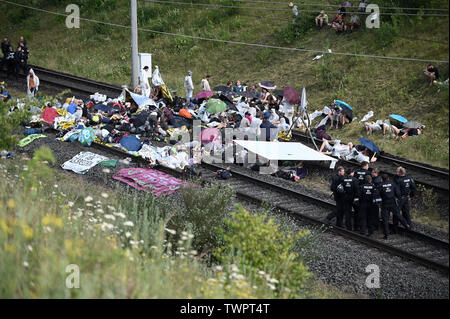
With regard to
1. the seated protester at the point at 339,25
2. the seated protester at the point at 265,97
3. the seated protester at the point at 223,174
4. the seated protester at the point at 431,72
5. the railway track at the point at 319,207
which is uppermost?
the seated protester at the point at 339,25

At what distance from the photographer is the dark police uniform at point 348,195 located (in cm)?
1212

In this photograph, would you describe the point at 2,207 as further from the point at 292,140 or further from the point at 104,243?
the point at 292,140

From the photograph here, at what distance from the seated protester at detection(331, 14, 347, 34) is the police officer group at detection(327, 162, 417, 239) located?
1558cm

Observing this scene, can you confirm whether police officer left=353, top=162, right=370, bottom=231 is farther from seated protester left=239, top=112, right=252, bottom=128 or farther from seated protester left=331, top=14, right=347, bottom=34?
seated protester left=331, top=14, right=347, bottom=34

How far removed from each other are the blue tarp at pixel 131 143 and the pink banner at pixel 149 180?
2.11 m

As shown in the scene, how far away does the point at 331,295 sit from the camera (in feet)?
28.2

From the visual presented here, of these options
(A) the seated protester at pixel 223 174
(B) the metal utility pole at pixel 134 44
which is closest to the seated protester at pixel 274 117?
(A) the seated protester at pixel 223 174

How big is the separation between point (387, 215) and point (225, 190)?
3744 millimetres

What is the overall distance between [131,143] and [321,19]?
49.7 ft

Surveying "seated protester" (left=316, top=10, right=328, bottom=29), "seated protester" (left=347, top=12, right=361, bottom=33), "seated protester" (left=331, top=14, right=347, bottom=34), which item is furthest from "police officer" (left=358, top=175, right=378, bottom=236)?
"seated protester" (left=316, top=10, right=328, bottom=29)

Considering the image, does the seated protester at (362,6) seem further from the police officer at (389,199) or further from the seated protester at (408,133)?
the police officer at (389,199)
